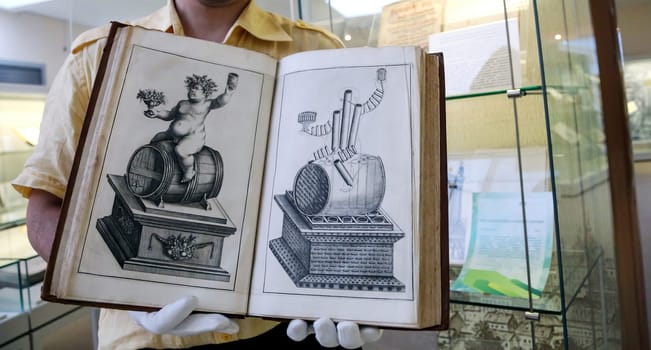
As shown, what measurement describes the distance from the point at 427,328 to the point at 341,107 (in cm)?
25

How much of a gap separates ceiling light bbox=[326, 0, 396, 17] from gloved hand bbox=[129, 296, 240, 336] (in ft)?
2.53

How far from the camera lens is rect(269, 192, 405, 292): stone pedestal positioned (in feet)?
1.40

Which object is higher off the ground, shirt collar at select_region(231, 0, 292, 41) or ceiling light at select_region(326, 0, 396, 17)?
ceiling light at select_region(326, 0, 396, 17)

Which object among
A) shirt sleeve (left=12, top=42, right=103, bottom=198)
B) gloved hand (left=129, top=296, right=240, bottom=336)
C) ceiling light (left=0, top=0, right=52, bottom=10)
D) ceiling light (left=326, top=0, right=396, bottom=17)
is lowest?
gloved hand (left=129, top=296, right=240, bottom=336)

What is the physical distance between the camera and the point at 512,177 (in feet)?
2.62

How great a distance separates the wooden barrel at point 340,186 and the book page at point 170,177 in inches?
2.3

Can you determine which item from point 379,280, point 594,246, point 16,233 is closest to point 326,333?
point 379,280

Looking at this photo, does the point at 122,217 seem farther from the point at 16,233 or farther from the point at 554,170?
the point at 16,233

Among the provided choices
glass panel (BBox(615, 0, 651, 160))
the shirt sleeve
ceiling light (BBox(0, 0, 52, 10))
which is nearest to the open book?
the shirt sleeve

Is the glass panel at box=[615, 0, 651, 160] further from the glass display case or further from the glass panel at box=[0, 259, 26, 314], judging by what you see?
the glass panel at box=[0, 259, 26, 314]

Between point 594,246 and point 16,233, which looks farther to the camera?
point 16,233

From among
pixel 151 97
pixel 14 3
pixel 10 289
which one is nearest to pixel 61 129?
pixel 151 97

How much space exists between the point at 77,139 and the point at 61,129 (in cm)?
2

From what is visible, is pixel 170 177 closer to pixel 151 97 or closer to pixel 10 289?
pixel 151 97
